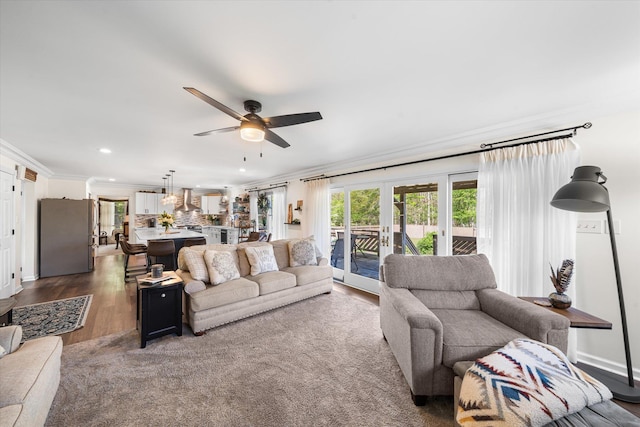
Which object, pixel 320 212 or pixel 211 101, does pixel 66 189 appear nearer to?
pixel 320 212

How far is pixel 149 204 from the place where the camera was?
8242mm

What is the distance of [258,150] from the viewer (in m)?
3.85

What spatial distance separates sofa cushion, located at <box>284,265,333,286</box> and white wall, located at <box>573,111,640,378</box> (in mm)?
2971

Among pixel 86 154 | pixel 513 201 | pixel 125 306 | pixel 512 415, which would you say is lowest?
pixel 125 306

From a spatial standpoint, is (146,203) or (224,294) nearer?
(224,294)

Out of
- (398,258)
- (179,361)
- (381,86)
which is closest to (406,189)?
(398,258)

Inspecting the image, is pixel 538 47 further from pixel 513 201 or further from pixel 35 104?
pixel 35 104

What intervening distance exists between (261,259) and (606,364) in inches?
154

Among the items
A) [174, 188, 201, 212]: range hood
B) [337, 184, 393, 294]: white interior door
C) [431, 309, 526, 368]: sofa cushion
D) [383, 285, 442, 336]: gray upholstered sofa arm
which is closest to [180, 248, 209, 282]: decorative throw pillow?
[383, 285, 442, 336]: gray upholstered sofa arm

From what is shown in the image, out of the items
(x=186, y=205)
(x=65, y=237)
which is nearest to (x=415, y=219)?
(x=65, y=237)

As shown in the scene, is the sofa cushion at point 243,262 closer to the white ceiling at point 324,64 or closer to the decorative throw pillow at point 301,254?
the decorative throw pillow at point 301,254

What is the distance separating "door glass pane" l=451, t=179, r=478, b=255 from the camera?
3141mm

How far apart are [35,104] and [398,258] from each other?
3857 mm

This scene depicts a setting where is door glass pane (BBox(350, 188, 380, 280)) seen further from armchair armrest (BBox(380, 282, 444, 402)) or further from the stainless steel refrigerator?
the stainless steel refrigerator
